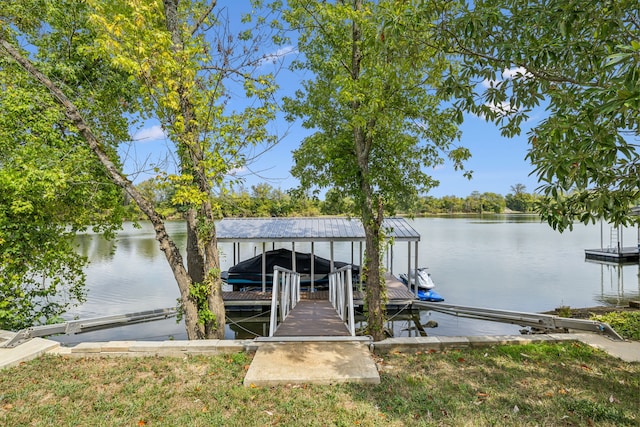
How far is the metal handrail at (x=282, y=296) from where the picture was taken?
4.98 m

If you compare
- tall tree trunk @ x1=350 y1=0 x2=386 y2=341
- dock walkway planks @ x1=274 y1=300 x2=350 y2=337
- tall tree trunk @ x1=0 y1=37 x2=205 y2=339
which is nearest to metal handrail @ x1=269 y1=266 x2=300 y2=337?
dock walkway planks @ x1=274 y1=300 x2=350 y2=337

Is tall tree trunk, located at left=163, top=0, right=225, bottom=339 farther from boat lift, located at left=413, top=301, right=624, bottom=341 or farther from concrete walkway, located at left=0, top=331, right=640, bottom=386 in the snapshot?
boat lift, located at left=413, top=301, right=624, bottom=341

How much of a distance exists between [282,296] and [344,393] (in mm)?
3230

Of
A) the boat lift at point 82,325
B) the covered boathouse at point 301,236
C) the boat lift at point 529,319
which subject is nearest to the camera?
the boat lift at point 82,325

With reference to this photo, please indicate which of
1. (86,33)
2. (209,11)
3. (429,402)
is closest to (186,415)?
(429,402)

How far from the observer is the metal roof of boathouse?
9605 mm

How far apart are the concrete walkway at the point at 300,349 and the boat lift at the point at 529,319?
0.91ft

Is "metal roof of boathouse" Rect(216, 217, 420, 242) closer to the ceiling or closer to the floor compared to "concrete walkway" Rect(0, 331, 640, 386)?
closer to the ceiling

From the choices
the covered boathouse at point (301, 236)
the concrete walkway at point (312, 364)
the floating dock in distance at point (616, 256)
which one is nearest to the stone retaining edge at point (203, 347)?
the concrete walkway at point (312, 364)

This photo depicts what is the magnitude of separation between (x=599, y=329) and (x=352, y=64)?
5513 millimetres

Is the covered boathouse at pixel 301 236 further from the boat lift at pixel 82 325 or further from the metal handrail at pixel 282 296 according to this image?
the boat lift at pixel 82 325

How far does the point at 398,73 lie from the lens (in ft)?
15.2

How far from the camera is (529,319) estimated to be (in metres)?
6.50

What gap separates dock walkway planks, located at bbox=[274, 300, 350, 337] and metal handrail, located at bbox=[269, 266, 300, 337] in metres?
0.17
